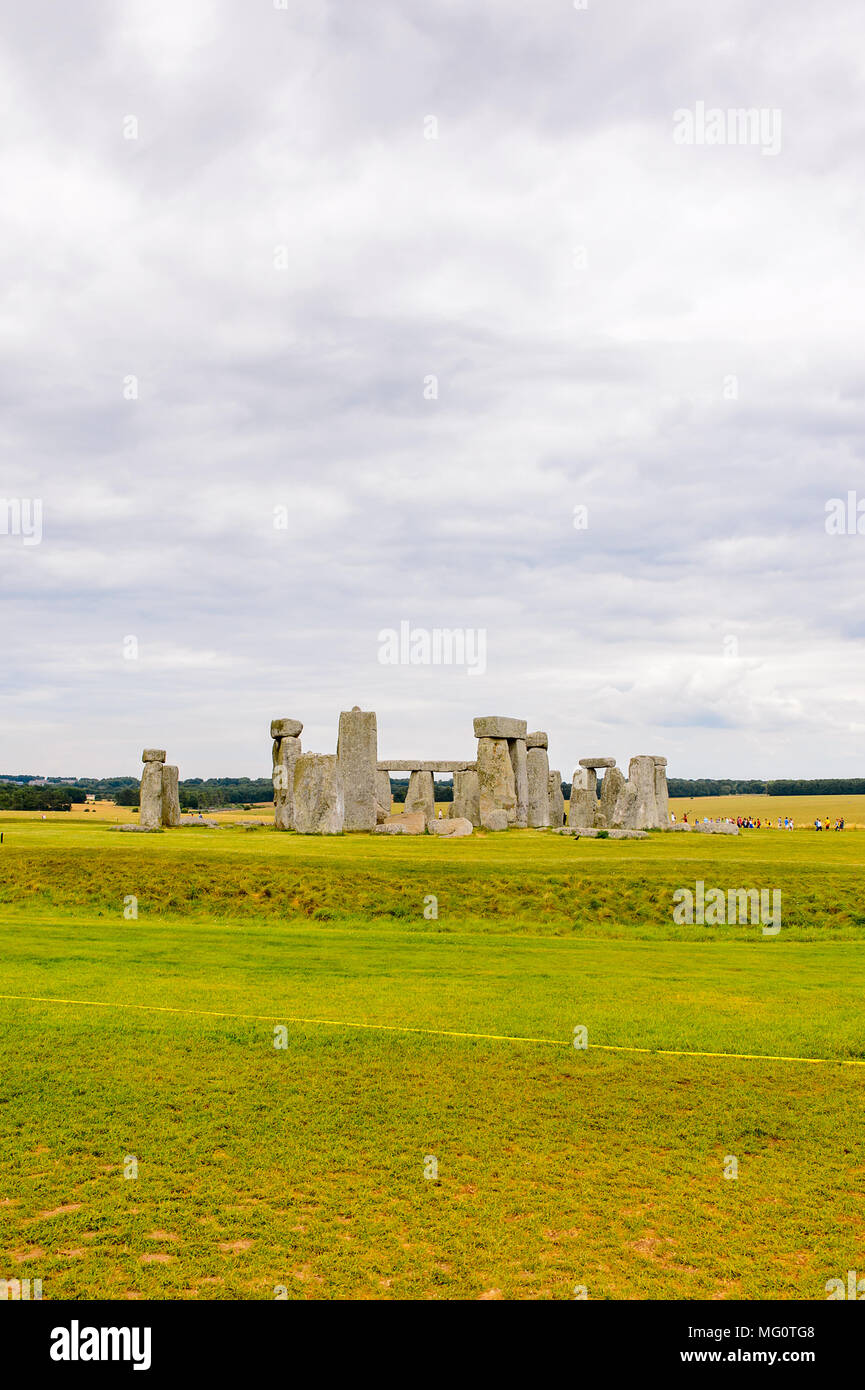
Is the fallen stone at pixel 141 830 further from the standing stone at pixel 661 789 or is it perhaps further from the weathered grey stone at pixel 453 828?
the standing stone at pixel 661 789

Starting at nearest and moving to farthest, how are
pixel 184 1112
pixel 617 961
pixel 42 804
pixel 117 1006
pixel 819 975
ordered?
pixel 184 1112 < pixel 117 1006 < pixel 819 975 < pixel 617 961 < pixel 42 804

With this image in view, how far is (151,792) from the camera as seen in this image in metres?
32.9

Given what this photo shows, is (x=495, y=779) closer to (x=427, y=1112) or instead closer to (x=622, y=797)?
(x=622, y=797)

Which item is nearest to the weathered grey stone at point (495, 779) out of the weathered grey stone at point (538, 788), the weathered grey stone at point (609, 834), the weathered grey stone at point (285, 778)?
the weathered grey stone at point (538, 788)

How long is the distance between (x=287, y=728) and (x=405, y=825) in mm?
5323

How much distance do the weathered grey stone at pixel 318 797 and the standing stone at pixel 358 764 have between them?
1.43 m

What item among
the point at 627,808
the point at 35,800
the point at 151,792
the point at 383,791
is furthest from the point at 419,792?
the point at 35,800

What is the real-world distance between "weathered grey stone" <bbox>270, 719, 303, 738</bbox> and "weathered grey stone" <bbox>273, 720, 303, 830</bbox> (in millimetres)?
60

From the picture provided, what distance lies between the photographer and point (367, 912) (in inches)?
695

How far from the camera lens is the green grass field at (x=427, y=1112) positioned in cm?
475
